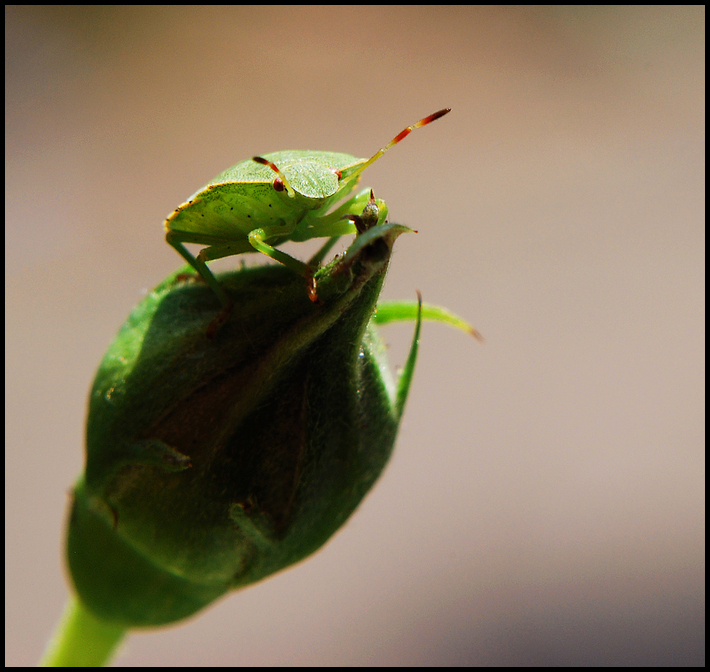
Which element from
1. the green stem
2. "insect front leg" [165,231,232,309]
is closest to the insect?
"insect front leg" [165,231,232,309]

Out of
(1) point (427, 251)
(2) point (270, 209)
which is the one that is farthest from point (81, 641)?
(1) point (427, 251)

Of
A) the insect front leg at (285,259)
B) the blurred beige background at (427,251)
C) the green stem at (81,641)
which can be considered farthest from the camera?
the blurred beige background at (427,251)

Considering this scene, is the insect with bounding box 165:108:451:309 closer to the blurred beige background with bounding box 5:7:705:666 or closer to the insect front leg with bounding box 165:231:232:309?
the insect front leg with bounding box 165:231:232:309

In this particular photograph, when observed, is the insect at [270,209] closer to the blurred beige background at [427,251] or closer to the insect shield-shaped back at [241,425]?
the insect shield-shaped back at [241,425]

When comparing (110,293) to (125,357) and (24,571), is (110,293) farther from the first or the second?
(125,357)

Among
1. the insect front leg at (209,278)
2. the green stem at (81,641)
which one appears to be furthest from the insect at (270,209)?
the green stem at (81,641)

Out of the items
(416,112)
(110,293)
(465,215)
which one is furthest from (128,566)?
(416,112)

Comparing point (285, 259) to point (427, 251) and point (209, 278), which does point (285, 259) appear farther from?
point (427, 251)
